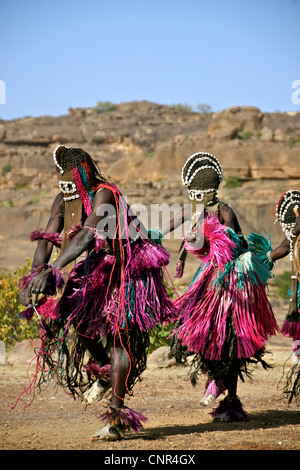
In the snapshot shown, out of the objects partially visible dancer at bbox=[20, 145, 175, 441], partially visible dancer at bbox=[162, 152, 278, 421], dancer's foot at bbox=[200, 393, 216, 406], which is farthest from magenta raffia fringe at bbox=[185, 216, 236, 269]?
dancer's foot at bbox=[200, 393, 216, 406]

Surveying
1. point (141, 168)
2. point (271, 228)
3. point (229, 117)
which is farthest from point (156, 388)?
point (229, 117)

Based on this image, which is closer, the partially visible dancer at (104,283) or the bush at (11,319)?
the partially visible dancer at (104,283)

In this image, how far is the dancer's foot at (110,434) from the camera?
4531 millimetres

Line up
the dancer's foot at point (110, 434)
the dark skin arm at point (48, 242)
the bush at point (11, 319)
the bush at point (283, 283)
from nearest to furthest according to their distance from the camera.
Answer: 1. the dancer's foot at point (110, 434)
2. the dark skin arm at point (48, 242)
3. the bush at point (11, 319)
4. the bush at point (283, 283)

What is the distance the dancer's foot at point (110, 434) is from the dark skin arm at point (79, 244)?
3.58ft

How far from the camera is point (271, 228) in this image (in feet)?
91.1

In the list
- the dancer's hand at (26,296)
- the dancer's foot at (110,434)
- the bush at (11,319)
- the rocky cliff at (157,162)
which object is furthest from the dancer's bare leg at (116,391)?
the rocky cliff at (157,162)

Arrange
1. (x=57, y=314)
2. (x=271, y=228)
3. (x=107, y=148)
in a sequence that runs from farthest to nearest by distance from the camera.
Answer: (x=107, y=148)
(x=271, y=228)
(x=57, y=314)

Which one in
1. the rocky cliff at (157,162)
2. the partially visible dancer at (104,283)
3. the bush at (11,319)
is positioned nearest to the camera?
the partially visible dancer at (104,283)

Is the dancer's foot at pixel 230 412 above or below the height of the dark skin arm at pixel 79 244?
below

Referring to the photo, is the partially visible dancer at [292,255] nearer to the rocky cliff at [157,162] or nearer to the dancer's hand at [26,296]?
the dancer's hand at [26,296]

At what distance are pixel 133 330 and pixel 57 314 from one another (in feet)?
1.94

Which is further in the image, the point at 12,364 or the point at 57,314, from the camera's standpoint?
the point at 12,364
